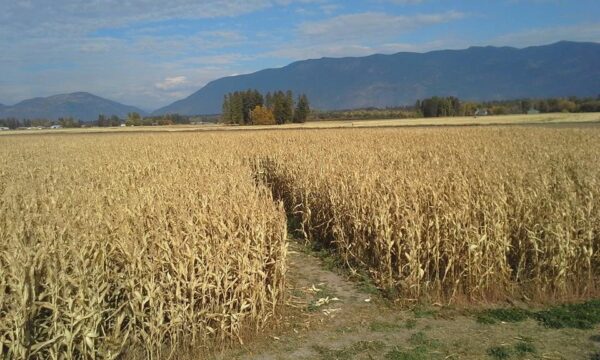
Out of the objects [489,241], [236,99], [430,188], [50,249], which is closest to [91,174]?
[50,249]

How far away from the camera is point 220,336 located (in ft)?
15.4

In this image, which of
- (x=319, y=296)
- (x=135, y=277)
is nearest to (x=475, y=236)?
(x=319, y=296)

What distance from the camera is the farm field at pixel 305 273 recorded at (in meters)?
3.97

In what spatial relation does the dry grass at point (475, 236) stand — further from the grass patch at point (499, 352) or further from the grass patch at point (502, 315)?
the grass patch at point (499, 352)

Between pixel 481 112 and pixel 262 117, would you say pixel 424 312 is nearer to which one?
pixel 262 117

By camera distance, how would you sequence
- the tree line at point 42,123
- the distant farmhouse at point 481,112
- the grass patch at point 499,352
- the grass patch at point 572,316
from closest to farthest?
the grass patch at point 499,352 < the grass patch at point 572,316 < the distant farmhouse at point 481,112 < the tree line at point 42,123

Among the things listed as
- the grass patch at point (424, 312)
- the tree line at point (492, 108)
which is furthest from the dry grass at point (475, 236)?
the tree line at point (492, 108)

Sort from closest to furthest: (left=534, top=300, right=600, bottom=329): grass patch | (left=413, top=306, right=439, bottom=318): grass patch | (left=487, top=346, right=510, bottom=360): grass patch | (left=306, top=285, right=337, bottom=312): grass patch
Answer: (left=487, top=346, right=510, bottom=360): grass patch
(left=534, top=300, right=600, bottom=329): grass patch
(left=413, top=306, right=439, bottom=318): grass patch
(left=306, top=285, right=337, bottom=312): grass patch

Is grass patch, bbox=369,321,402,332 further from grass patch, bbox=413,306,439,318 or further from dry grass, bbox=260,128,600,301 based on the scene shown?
dry grass, bbox=260,128,600,301

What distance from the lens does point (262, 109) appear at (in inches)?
3469

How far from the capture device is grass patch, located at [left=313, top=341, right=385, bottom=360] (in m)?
4.50

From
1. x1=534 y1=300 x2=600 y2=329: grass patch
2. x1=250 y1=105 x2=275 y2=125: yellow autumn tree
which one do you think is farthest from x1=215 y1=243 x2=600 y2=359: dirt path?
x1=250 y1=105 x2=275 y2=125: yellow autumn tree

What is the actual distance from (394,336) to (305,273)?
8.18 feet

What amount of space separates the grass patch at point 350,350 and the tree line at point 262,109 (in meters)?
84.1
